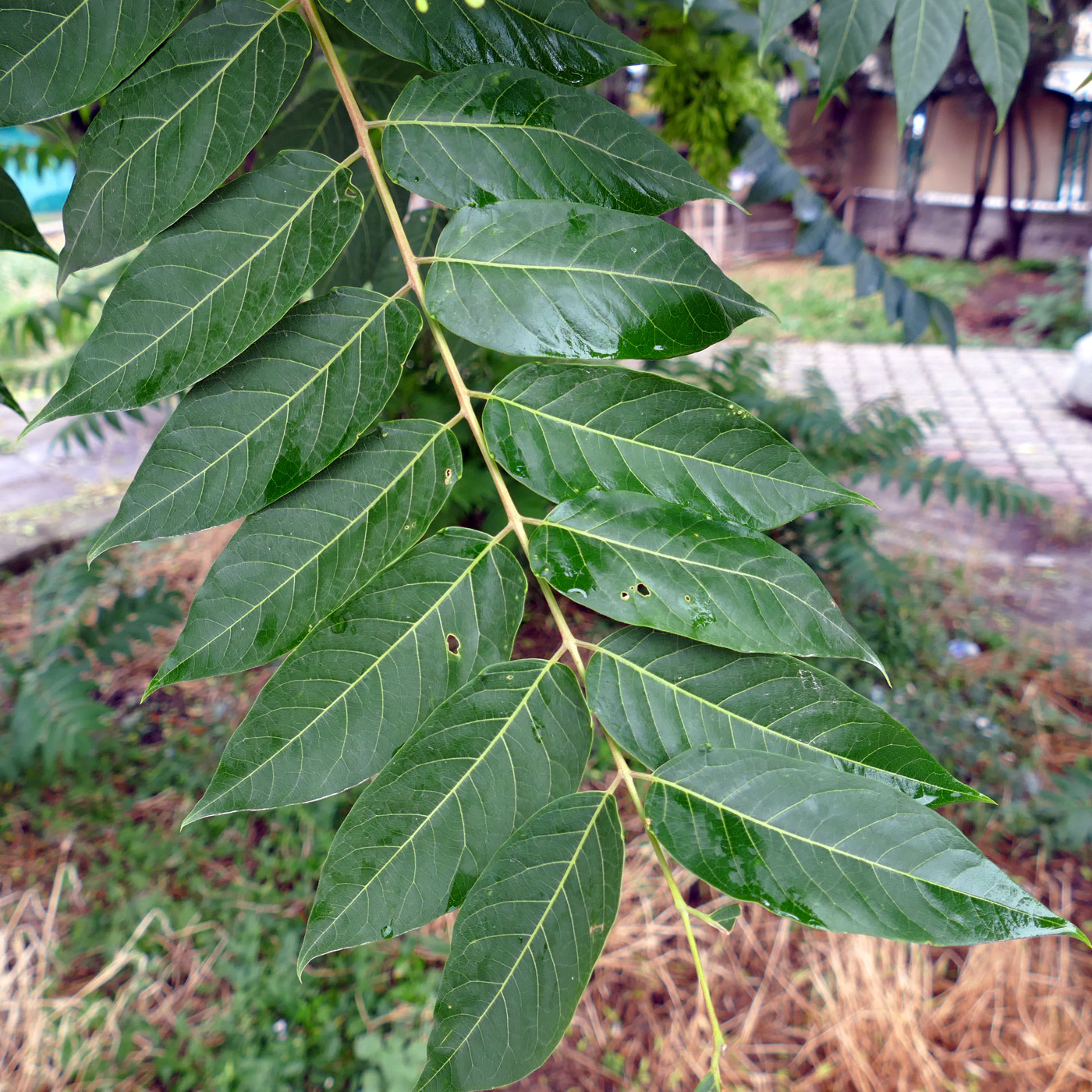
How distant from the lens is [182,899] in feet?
7.33

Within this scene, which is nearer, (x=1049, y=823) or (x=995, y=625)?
(x=1049, y=823)

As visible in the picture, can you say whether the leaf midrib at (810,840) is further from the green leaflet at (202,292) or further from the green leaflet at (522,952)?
the green leaflet at (202,292)

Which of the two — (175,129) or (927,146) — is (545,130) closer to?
(175,129)

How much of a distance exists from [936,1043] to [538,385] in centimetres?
209

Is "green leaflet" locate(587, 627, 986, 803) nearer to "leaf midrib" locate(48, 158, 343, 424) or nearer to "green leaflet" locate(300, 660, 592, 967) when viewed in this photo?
"green leaflet" locate(300, 660, 592, 967)

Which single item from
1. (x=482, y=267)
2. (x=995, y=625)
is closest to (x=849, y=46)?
(x=482, y=267)

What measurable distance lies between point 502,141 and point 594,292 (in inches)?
4.7

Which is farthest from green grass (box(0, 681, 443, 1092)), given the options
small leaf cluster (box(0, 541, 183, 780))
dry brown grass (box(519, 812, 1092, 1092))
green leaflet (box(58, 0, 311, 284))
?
green leaflet (box(58, 0, 311, 284))

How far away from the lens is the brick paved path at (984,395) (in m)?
4.82

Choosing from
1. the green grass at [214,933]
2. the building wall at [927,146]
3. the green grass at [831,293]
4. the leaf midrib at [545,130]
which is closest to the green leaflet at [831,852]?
the leaf midrib at [545,130]

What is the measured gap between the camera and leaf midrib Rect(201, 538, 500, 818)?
0.39 m

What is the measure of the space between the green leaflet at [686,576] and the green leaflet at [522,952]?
10 centimetres

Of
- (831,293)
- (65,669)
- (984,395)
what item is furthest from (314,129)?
(831,293)

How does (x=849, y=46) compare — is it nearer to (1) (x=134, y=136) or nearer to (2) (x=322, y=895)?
(1) (x=134, y=136)
